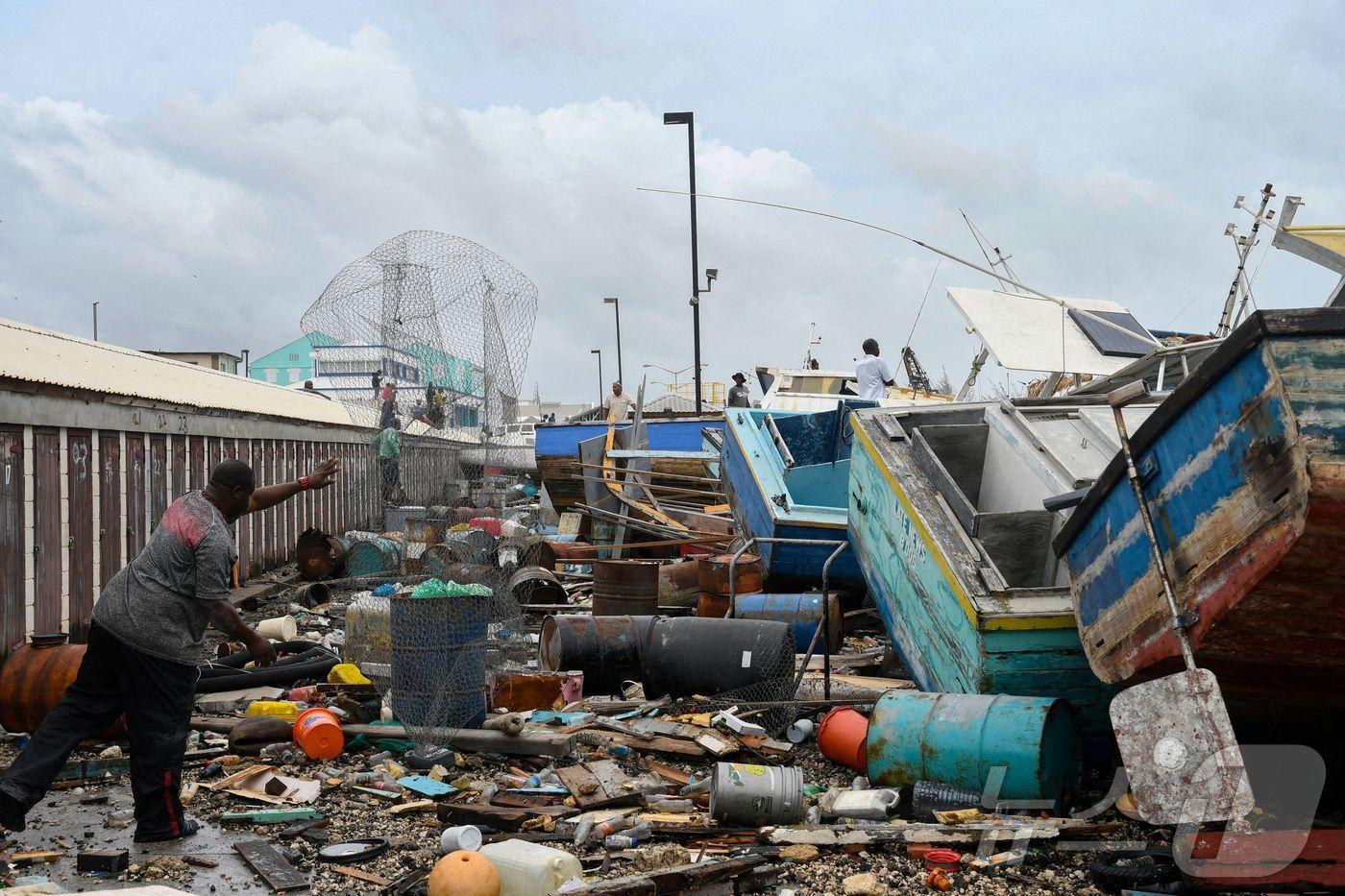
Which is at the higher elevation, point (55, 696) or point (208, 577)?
point (208, 577)

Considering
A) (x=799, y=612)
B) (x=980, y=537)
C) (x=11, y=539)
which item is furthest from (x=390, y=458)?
(x=980, y=537)

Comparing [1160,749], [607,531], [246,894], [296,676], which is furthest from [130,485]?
[1160,749]

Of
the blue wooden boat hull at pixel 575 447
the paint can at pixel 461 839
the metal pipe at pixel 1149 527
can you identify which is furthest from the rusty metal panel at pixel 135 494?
the metal pipe at pixel 1149 527

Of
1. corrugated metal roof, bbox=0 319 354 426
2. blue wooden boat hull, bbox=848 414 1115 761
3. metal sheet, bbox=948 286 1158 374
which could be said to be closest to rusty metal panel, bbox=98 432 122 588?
corrugated metal roof, bbox=0 319 354 426

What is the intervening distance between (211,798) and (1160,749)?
4252 mm

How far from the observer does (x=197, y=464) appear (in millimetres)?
12711

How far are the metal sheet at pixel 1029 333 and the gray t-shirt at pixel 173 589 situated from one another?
7009 millimetres

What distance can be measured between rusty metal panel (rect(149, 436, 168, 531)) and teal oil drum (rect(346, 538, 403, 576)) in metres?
2.08

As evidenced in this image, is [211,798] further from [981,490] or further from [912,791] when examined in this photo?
[981,490]

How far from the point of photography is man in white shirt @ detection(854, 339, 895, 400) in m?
13.8

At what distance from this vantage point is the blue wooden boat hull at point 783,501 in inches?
388

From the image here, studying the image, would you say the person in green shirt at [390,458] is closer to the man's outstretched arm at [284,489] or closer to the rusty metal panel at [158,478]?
the rusty metal panel at [158,478]

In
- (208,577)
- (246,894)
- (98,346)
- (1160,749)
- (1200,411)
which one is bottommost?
(246,894)

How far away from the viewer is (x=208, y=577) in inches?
195
